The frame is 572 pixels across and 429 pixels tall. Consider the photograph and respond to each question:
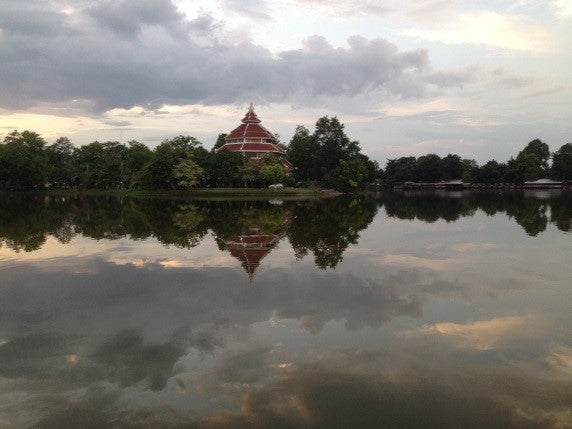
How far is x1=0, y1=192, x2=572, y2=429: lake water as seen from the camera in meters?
5.04

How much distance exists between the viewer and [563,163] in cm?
8100

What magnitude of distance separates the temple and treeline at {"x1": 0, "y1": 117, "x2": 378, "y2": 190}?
3417 millimetres

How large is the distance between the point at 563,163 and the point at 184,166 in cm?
6621

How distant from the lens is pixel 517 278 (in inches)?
444

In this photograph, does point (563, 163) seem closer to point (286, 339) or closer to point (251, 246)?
point (251, 246)

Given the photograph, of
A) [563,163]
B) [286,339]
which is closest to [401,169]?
[563,163]

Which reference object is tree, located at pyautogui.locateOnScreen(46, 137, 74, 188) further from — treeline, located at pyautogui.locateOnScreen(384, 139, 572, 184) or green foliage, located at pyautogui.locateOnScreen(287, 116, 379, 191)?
treeline, located at pyautogui.locateOnScreen(384, 139, 572, 184)

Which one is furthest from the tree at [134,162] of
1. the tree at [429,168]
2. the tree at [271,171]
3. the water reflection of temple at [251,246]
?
the tree at [429,168]

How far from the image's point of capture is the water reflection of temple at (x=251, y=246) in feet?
43.4

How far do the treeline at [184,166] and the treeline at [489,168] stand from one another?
32.6 m

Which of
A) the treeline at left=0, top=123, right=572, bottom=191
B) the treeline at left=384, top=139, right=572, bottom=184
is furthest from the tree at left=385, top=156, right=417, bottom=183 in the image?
the treeline at left=0, top=123, right=572, bottom=191

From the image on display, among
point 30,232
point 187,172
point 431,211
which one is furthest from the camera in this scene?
point 187,172

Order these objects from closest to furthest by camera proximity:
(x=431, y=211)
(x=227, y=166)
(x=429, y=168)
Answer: (x=431, y=211)
(x=227, y=166)
(x=429, y=168)

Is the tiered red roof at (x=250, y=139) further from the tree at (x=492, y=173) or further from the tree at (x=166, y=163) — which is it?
the tree at (x=492, y=173)
